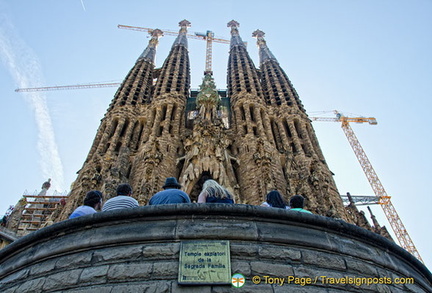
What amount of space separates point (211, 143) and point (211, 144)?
8cm

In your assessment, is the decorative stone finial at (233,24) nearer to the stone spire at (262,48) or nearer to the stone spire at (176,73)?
the stone spire at (262,48)

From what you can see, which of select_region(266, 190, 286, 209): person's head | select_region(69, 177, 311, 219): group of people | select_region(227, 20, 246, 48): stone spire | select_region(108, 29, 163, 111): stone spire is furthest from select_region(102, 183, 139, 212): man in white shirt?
select_region(227, 20, 246, 48): stone spire

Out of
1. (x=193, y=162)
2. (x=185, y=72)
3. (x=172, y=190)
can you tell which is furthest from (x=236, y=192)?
(x=185, y=72)

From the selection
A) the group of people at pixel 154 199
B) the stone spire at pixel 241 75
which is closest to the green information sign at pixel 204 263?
the group of people at pixel 154 199

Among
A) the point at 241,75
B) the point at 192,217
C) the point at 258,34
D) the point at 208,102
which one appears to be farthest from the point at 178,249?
the point at 258,34

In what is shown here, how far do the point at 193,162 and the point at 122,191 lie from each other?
10.7 m

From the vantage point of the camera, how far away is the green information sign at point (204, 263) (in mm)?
4973

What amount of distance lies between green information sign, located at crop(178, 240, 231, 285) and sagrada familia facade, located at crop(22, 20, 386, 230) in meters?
10.1

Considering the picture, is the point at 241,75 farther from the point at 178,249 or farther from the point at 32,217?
the point at 178,249

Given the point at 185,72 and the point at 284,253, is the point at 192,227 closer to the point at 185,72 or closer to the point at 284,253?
the point at 284,253

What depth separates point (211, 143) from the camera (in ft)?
58.9

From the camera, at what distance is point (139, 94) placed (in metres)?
26.8

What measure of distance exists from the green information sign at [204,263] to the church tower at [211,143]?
394 inches

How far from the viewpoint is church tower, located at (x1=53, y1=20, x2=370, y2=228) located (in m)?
16.9
